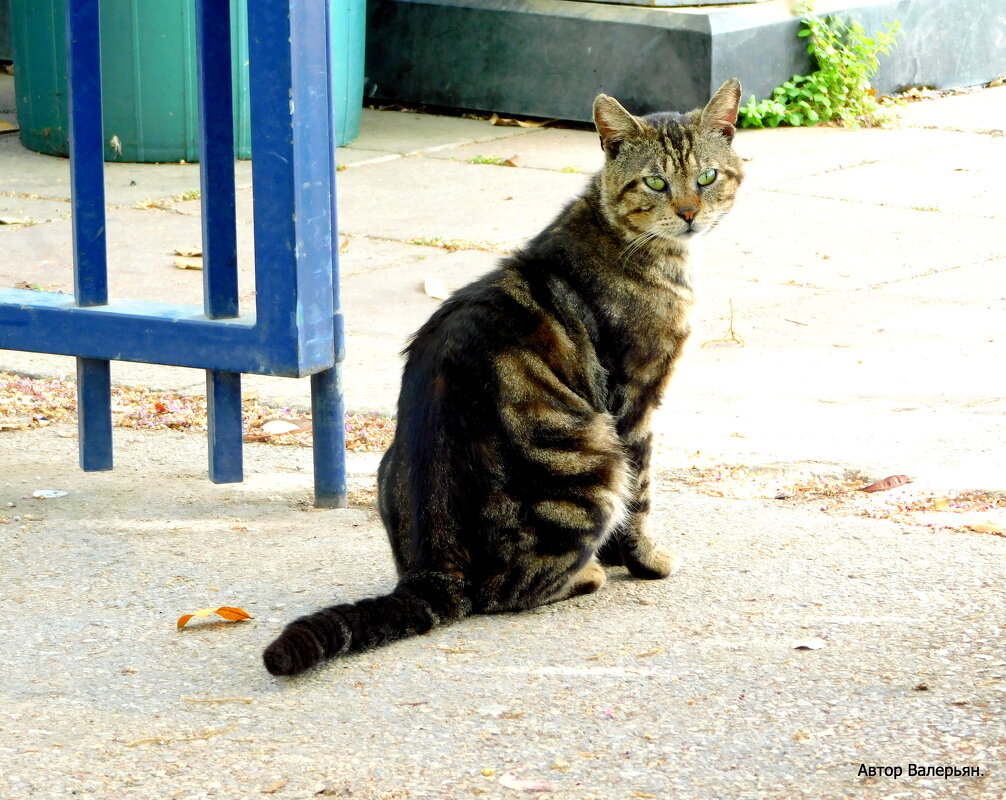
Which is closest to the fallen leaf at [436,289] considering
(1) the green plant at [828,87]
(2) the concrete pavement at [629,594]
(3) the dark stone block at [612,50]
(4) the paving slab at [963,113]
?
(2) the concrete pavement at [629,594]

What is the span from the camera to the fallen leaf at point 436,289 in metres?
6.50

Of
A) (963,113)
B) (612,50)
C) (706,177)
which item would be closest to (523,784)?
(706,177)

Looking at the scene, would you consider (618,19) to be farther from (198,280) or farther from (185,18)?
(198,280)

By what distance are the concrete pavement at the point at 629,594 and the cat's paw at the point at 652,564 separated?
47 mm

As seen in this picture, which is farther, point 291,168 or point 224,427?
point 224,427

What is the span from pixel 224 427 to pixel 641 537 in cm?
127

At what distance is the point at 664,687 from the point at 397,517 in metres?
0.85

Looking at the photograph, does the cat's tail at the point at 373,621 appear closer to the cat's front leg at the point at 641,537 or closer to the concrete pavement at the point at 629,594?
the concrete pavement at the point at 629,594

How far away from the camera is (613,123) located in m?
4.16

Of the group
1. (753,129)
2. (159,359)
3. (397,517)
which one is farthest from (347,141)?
(397,517)

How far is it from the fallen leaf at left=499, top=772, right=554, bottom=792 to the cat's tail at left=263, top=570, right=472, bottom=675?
0.57 metres

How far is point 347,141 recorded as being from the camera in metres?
9.46

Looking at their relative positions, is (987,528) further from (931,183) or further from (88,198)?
(931,183)

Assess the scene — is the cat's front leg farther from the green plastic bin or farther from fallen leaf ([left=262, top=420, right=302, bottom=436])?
the green plastic bin
